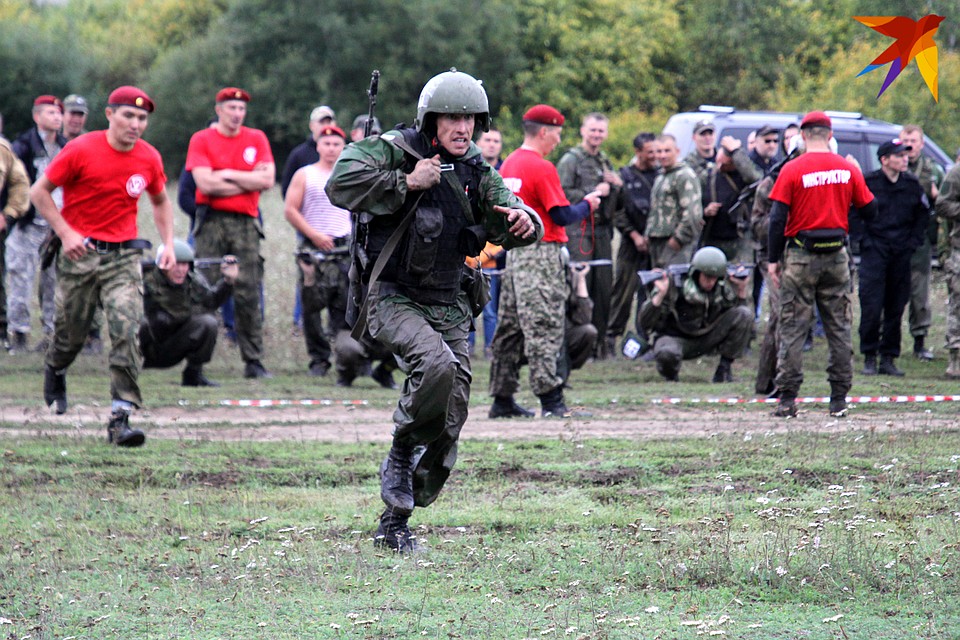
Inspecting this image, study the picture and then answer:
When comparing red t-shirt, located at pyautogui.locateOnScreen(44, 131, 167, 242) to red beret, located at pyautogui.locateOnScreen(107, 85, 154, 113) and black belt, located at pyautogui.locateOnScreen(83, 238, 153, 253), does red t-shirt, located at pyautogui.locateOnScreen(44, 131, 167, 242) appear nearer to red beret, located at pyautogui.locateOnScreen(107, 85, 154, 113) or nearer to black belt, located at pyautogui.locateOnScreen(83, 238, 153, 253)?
black belt, located at pyautogui.locateOnScreen(83, 238, 153, 253)

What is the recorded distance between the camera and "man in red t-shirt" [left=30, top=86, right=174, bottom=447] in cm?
916

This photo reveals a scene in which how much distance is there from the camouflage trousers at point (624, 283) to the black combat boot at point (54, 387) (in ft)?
21.9

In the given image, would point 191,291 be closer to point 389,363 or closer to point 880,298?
point 389,363

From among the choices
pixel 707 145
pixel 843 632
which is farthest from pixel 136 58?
pixel 843 632

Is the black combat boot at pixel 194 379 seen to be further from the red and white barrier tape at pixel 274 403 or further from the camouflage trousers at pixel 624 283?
the camouflage trousers at pixel 624 283

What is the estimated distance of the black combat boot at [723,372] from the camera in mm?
13156

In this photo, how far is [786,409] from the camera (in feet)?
34.2

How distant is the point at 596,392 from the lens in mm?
12344

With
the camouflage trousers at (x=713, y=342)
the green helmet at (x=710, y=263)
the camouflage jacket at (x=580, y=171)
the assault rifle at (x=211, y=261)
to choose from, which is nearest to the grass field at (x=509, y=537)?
the camouflage trousers at (x=713, y=342)

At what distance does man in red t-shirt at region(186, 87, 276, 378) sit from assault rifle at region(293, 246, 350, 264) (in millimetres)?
516

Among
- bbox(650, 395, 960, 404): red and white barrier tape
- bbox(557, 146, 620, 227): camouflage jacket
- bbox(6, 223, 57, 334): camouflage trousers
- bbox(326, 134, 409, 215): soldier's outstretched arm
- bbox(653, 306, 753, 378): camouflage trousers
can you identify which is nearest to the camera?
bbox(326, 134, 409, 215): soldier's outstretched arm

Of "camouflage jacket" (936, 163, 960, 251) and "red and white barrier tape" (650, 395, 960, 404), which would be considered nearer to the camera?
"red and white barrier tape" (650, 395, 960, 404)

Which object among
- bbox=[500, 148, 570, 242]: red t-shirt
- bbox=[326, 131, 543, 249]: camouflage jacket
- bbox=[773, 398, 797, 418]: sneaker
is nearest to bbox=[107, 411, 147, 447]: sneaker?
bbox=[500, 148, 570, 242]: red t-shirt

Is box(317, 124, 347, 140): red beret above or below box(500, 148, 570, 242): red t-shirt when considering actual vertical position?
above
